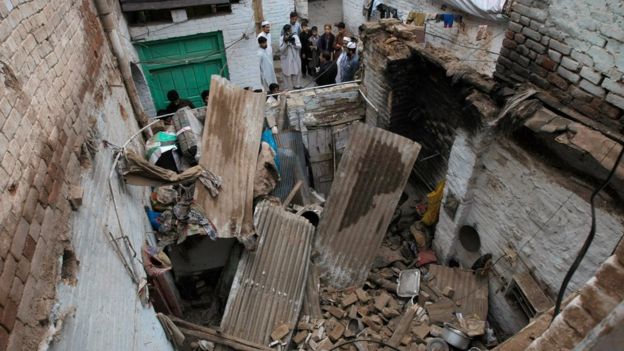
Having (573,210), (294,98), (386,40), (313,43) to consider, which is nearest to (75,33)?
(294,98)

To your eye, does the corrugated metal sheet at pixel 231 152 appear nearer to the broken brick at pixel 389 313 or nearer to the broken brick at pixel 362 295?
the broken brick at pixel 362 295

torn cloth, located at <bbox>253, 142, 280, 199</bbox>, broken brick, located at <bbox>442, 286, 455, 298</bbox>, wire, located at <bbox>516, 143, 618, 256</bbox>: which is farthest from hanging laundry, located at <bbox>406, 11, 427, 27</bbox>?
broken brick, located at <bbox>442, 286, 455, 298</bbox>

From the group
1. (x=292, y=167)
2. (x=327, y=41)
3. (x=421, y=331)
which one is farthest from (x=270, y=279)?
(x=327, y=41)

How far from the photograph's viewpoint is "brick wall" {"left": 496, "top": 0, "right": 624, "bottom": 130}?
3127 millimetres

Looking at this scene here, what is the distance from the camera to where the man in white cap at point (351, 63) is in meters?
8.77

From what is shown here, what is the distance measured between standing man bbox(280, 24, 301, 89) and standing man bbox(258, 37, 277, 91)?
0.45 m

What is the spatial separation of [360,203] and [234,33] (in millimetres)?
5671

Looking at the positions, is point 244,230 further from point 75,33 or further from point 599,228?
point 599,228

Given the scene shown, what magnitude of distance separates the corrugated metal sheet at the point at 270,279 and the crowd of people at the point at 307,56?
16.2 ft

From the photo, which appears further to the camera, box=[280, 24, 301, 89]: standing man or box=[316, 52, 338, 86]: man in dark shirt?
box=[280, 24, 301, 89]: standing man

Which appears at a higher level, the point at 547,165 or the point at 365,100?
the point at 547,165

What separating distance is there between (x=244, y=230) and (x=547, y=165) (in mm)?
3767

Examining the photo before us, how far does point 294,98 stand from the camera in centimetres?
716

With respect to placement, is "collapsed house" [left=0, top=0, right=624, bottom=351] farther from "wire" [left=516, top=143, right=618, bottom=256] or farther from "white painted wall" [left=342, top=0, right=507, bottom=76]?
"white painted wall" [left=342, top=0, right=507, bottom=76]
